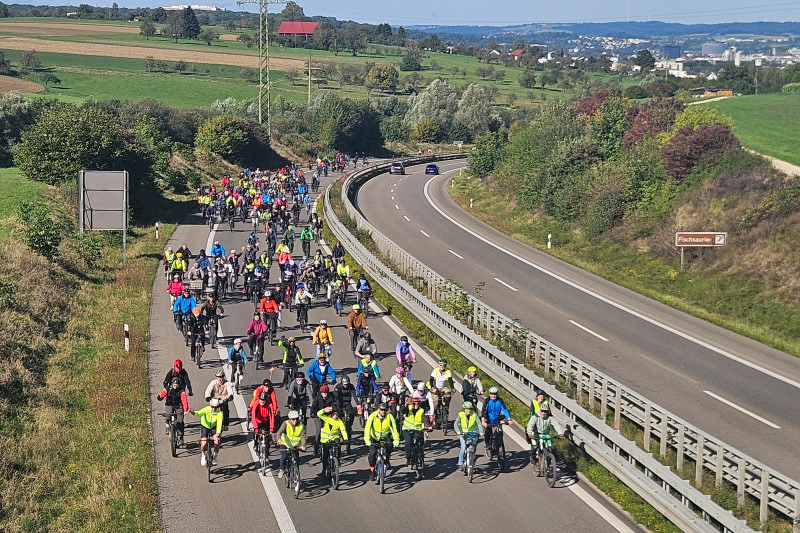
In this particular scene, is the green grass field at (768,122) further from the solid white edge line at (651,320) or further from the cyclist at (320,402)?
the cyclist at (320,402)

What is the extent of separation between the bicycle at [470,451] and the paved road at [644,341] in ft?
18.3

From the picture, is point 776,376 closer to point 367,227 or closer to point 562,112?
point 367,227

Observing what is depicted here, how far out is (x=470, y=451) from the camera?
53.8ft

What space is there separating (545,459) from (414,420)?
216 centimetres

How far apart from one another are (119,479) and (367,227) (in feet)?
97.3

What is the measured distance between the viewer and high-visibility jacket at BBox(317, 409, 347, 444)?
1593 centimetres

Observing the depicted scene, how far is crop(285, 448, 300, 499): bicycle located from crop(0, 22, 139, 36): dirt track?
16789cm

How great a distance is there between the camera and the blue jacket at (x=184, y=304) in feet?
82.3

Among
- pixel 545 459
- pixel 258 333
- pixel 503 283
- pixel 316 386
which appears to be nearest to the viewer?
pixel 545 459

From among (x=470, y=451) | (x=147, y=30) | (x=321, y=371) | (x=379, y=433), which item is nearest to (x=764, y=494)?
(x=470, y=451)

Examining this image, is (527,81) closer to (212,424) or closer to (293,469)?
(212,424)

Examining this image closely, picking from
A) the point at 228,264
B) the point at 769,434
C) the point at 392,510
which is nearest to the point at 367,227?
the point at 228,264

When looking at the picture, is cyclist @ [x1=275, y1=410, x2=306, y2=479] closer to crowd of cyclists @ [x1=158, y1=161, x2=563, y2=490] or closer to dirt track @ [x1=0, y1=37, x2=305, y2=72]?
crowd of cyclists @ [x1=158, y1=161, x2=563, y2=490]

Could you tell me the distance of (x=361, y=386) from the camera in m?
19.7
